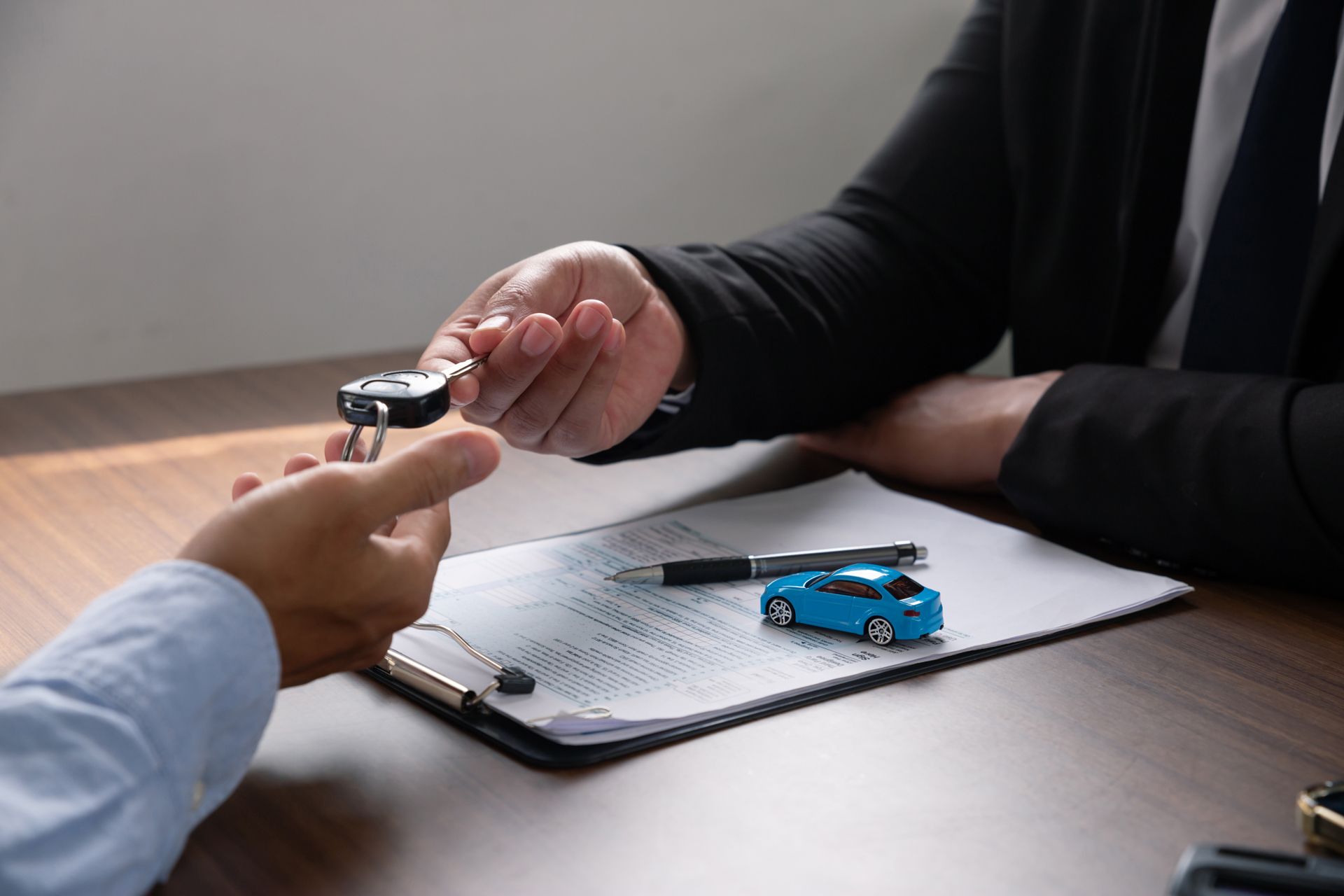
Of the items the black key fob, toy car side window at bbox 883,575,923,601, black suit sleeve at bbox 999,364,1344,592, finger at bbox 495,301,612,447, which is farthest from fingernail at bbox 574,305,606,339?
black suit sleeve at bbox 999,364,1344,592

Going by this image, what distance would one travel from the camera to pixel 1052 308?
3.85 ft

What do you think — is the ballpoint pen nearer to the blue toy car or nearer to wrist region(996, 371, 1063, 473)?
the blue toy car

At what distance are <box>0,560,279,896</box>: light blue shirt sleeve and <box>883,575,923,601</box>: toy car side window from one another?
1.13 feet

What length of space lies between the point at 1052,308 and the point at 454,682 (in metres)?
0.79

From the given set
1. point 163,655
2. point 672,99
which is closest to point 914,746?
point 163,655

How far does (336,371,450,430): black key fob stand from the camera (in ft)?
2.03

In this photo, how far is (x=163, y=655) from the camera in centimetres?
47

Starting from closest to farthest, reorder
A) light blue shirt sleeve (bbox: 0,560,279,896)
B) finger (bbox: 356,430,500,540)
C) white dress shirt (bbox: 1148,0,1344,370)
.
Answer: light blue shirt sleeve (bbox: 0,560,279,896) < finger (bbox: 356,430,500,540) < white dress shirt (bbox: 1148,0,1344,370)

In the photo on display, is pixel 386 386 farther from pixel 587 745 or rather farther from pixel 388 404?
pixel 587 745

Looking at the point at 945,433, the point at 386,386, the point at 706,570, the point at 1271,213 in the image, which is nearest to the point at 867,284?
the point at 945,433

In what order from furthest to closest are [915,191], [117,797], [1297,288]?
[915,191] → [1297,288] → [117,797]

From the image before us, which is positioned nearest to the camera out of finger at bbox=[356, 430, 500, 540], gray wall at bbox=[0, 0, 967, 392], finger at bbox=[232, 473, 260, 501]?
finger at bbox=[356, 430, 500, 540]

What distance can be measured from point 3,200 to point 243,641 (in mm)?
1091

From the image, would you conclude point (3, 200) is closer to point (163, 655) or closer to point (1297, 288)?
point (163, 655)
